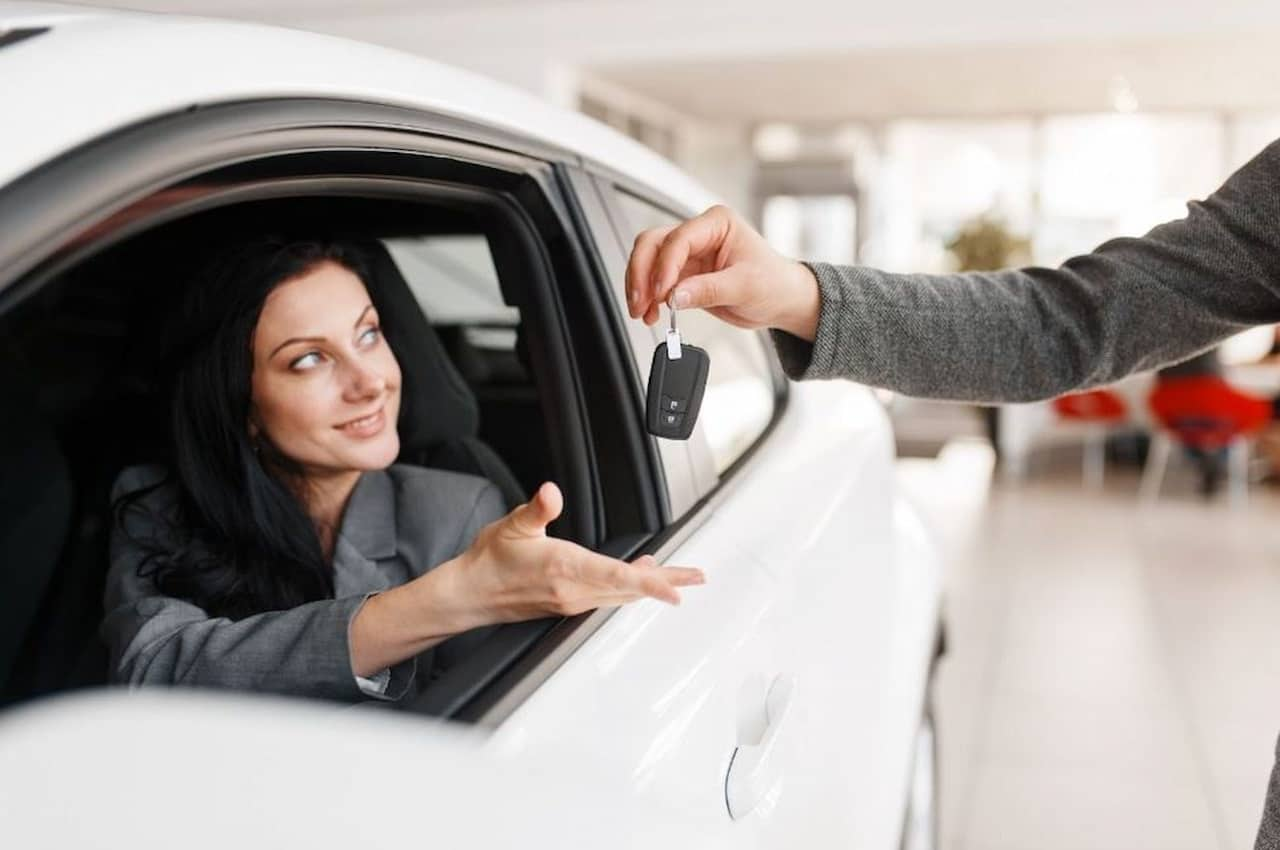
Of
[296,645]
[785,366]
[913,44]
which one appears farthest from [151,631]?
[913,44]

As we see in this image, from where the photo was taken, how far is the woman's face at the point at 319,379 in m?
1.43

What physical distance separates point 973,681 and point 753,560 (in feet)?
9.64

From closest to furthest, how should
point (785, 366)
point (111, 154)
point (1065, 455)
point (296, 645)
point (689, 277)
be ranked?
point (111, 154), point (296, 645), point (689, 277), point (785, 366), point (1065, 455)

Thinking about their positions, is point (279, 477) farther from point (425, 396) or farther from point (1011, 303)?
point (1011, 303)

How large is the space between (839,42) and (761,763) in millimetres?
8087

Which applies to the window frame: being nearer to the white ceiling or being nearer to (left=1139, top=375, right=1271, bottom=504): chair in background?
(left=1139, top=375, right=1271, bottom=504): chair in background

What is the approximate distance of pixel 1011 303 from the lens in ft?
4.64

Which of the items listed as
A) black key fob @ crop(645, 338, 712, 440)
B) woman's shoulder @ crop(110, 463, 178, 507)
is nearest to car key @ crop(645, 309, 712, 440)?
black key fob @ crop(645, 338, 712, 440)

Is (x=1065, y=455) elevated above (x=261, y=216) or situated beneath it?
situated beneath

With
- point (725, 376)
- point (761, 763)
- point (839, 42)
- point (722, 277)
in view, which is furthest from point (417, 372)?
point (839, 42)

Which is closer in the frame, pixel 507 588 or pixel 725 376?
pixel 507 588

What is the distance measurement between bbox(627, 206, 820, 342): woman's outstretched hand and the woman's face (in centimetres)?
41

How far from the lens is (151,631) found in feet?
4.08

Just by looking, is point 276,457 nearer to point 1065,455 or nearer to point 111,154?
point 111,154
